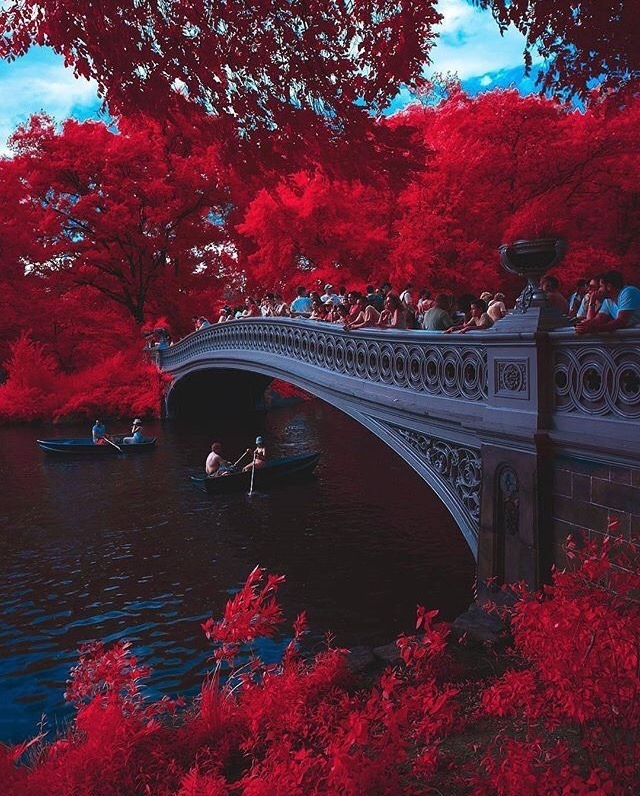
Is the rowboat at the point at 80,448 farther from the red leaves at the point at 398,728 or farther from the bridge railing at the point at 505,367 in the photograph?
the red leaves at the point at 398,728

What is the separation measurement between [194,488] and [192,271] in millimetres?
22725

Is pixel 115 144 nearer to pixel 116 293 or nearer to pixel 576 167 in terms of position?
pixel 116 293

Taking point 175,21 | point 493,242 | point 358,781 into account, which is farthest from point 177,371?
point 358,781

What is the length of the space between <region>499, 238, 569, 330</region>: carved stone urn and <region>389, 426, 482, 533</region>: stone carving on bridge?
217 centimetres

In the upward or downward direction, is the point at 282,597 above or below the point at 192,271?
below

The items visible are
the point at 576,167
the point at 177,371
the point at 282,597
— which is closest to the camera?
the point at 282,597

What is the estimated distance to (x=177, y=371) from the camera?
32719mm

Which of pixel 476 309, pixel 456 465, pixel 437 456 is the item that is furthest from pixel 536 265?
pixel 437 456

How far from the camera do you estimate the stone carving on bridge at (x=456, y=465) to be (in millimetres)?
8414

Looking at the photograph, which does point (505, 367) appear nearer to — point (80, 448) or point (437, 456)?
point (437, 456)

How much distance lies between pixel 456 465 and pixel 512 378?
6.32ft

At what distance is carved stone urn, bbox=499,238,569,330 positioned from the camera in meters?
6.94

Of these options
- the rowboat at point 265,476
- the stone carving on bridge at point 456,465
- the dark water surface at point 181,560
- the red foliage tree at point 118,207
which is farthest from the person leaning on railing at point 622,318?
the red foliage tree at point 118,207

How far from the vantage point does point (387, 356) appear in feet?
36.9
